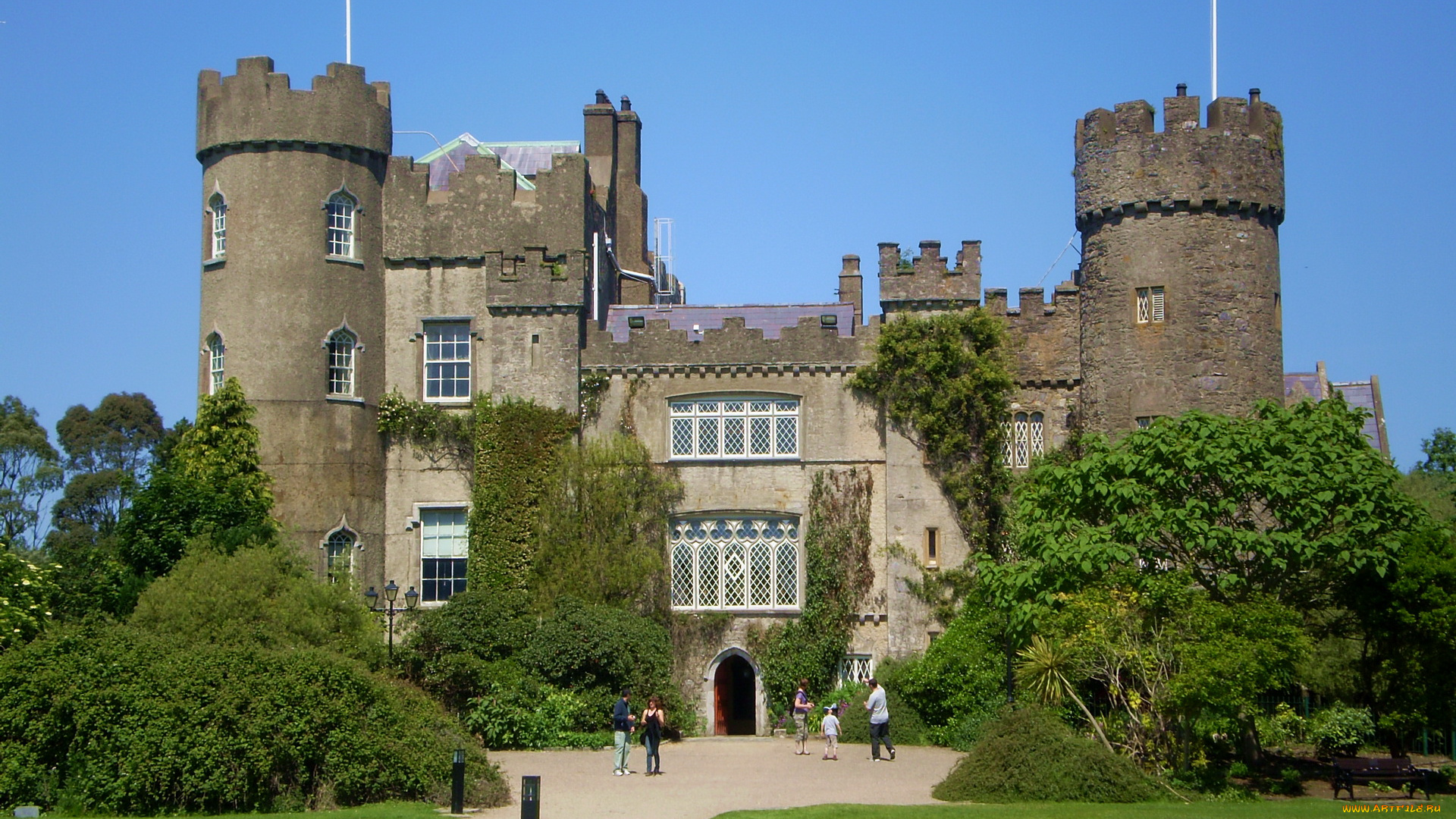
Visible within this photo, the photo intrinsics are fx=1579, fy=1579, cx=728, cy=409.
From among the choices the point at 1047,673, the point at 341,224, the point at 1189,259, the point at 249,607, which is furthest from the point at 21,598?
the point at 1189,259

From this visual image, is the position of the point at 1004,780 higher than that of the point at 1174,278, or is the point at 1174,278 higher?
the point at 1174,278

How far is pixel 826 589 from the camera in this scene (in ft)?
109

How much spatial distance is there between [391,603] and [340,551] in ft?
14.1

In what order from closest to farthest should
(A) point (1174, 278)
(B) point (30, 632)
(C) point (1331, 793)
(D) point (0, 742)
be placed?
(D) point (0, 742)
(C) point (1331, 793)
(B) point (30, 632)
(A) point (1174, 278)

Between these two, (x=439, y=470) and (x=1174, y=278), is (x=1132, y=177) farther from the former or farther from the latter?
(x=439, y=470)

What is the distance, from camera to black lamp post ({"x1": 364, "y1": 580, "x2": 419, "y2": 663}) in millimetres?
30203

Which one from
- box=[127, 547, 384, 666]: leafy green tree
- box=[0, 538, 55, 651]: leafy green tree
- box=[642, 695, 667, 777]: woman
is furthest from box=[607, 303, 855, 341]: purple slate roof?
box=[0, 538, 55, 651]: leafy green tree

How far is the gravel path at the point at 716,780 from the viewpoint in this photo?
22.4 m

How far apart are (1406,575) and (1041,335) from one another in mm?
11168

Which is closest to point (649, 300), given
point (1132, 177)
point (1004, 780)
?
point (1132, 177)

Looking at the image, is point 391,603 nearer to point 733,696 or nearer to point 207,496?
point 207,496

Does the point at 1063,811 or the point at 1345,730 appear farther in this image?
the point at 1345,730

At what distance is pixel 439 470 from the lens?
114 ft

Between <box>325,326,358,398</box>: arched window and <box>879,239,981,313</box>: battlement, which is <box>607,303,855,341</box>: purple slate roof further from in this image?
<box>325,326,358,398</box>: arched window
